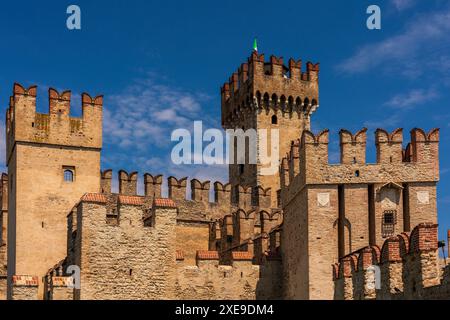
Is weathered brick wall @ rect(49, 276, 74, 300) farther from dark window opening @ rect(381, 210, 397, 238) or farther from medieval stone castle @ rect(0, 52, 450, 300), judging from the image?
dark window opening @ rect(381, 210, 397, 238)

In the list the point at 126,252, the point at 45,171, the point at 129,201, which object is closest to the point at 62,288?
the point at 126,252

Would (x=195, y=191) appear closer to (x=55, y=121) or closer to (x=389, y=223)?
(x=55, y=121)

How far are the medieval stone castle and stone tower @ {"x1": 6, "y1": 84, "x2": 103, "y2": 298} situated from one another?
0.14 ft

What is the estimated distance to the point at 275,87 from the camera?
55906 millimetres

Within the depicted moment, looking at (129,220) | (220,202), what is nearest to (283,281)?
(129,220)

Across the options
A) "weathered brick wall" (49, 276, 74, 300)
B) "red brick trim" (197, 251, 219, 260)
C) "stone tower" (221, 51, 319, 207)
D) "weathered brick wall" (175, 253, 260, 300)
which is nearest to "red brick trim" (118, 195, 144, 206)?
"weathered brick wall" (175, 253, 260, 300)

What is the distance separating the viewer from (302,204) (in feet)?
109

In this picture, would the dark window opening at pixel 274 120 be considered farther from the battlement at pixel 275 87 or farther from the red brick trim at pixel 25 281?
the red brick trim at pixel 25 281

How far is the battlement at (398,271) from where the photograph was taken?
2069cm

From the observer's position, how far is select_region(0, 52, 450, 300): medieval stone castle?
31.2m

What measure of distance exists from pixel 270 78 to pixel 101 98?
18518 millimetres

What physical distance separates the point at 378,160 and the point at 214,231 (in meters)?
12.9

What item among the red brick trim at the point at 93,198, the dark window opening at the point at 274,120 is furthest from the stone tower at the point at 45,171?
the dark window opening at the point at 274,120

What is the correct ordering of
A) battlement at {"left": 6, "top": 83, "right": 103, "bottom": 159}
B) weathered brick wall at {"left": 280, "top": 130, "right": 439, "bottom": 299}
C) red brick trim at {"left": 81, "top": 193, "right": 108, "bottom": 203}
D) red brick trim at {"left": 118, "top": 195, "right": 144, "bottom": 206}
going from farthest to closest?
battlement at {"left": 6, "top": 83, "right": 103, "bottom": 159} < weathered brick wall at {"left": 280, "top": 130, "right": 439, "bottom": 299} < red brick trim at {"left": 118, "top": 195, "right": 144, "bottom": 206} < red brick trim at {"left": 81, "top": 193, "right": 108, "bottom": 203}
